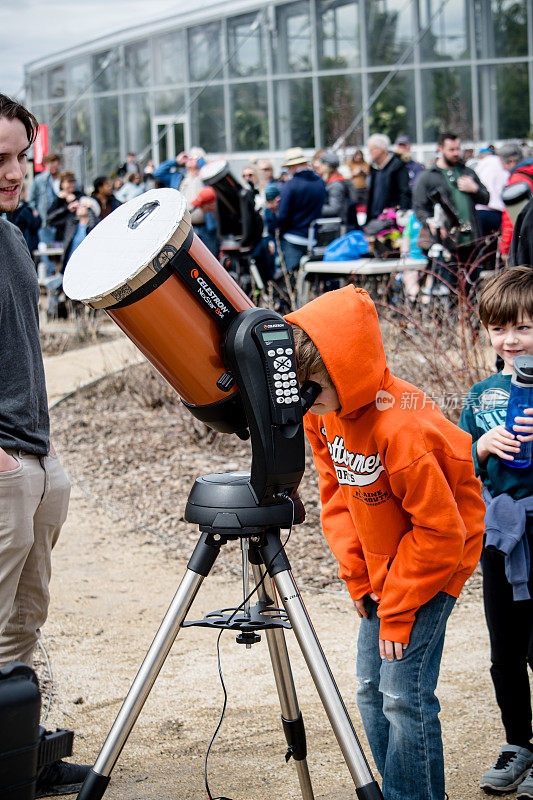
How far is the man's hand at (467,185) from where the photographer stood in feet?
30.3

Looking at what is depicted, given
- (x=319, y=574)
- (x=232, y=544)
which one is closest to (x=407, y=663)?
(x=319, y=574)

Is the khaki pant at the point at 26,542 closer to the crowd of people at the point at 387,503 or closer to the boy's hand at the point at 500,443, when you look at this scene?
the crowd of people at the point at 387,503

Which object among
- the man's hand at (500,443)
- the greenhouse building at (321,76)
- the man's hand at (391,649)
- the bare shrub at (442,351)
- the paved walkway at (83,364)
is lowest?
the paved walkway at (83,364)

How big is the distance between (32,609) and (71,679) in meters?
1.06

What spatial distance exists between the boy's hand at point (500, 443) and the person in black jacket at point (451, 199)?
6.53 m

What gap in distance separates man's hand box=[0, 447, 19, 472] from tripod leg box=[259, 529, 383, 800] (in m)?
0.78

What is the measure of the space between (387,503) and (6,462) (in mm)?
1037

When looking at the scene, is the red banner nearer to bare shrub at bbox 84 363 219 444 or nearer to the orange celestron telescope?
bare shrub at bbox 84 363 219 444

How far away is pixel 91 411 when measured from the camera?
8.48 m

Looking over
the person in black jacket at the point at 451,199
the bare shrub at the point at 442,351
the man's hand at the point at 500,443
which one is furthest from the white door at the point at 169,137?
the man's hand at the point at 500,443

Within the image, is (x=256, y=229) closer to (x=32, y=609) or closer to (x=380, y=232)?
(x=380, y=232)

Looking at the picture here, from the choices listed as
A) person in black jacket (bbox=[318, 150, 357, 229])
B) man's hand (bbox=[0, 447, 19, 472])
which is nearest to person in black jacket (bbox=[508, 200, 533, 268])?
man's hand (bbox=[0, 447, 19, 472])

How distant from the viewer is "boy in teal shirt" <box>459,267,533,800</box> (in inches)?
114

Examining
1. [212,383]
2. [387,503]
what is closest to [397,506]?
[387,503]
